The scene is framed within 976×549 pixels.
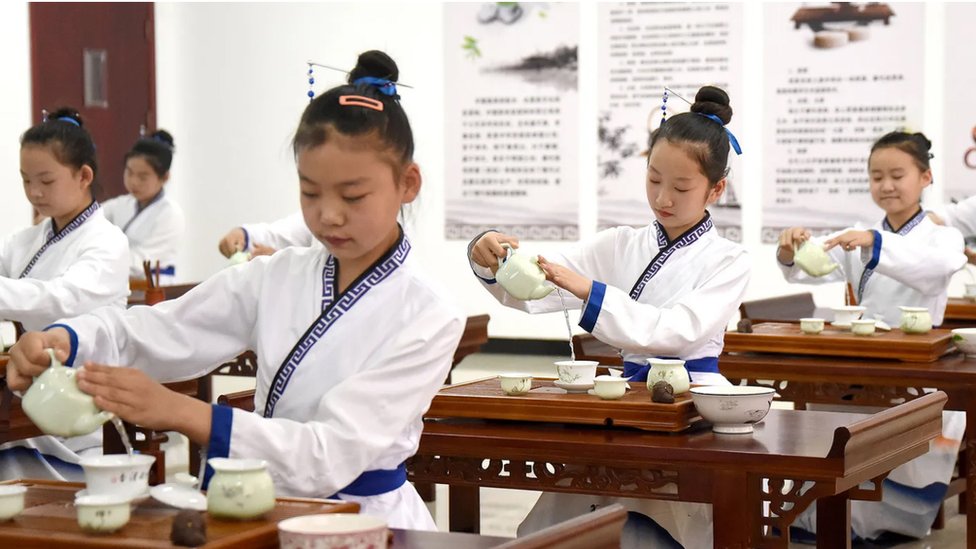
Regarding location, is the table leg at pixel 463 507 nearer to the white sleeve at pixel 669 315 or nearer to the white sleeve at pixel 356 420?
the white sleeve at pixel 669 315

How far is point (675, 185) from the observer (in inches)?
119

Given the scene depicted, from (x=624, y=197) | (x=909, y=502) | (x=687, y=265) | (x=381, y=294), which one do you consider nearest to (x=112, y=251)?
(x=687, y=265)

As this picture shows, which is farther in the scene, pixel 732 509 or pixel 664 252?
pixel 664 252

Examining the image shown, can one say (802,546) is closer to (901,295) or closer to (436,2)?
(901,295)

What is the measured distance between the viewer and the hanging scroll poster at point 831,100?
275 inches

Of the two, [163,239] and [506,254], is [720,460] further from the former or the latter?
[163,239]

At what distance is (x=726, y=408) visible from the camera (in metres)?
2.43

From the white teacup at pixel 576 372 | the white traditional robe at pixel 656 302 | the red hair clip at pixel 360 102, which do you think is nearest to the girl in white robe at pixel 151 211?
the white traditional robe at pixel 656 302

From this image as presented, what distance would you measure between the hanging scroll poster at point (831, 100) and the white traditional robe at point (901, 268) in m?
2.36

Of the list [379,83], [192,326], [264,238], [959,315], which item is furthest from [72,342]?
[959,315]

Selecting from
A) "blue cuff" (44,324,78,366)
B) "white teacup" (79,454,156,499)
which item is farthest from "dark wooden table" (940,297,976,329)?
"white teacup" (79,454,156,499)

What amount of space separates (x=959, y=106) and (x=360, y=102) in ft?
18.4

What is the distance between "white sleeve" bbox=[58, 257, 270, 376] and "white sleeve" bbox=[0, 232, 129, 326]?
1688mm

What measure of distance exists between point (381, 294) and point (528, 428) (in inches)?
26.2
